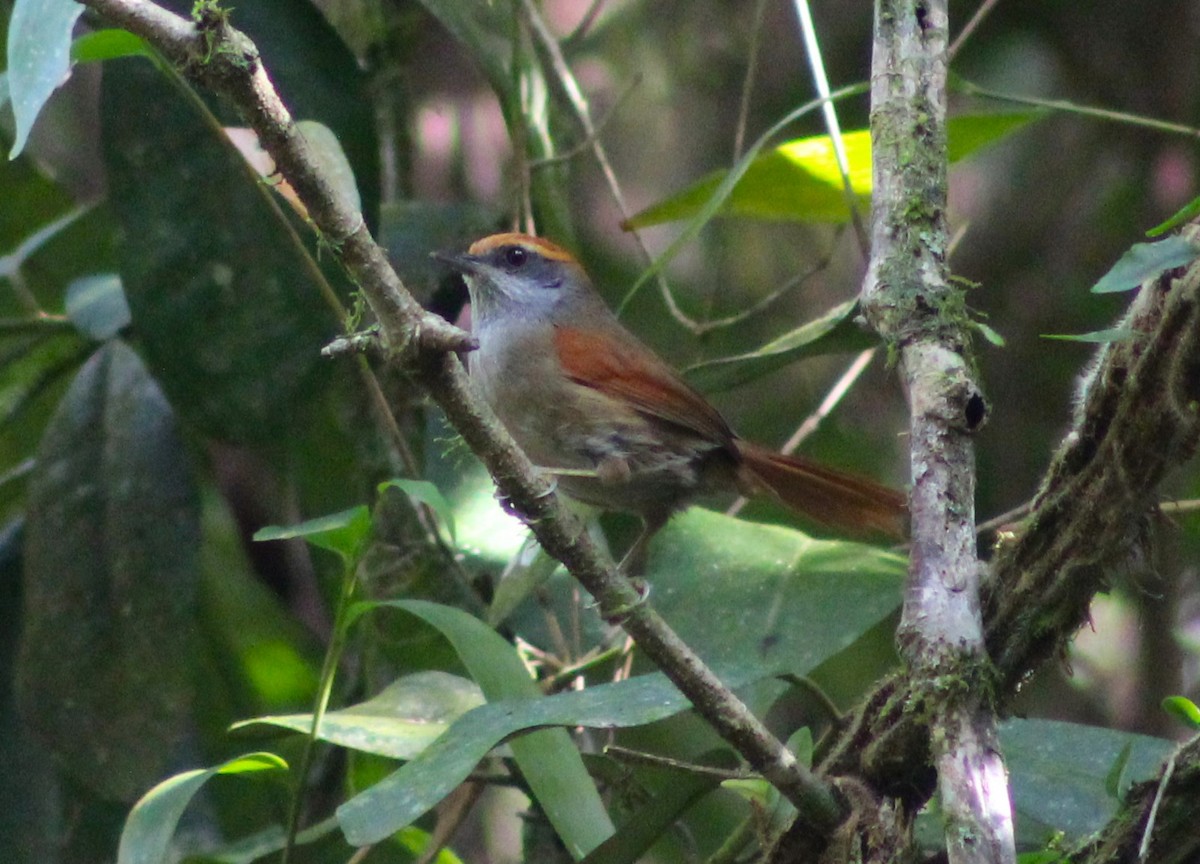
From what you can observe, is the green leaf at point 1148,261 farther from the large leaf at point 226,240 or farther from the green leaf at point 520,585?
the large leaf at point 226,240

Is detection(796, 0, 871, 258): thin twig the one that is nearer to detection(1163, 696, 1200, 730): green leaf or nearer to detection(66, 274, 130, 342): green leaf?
detection(1163, 696, 1200, 730): green leaf

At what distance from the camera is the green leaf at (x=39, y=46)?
69.4 inches

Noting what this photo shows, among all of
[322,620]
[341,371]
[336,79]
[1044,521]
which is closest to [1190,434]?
[1044,521]

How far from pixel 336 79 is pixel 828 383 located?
254cm

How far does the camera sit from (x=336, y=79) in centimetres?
302

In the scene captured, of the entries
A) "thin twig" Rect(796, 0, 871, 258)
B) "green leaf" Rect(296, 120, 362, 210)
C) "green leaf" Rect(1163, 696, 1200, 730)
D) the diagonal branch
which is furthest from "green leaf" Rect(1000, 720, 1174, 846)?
"green leaf" Rect(296, 120, 362, 210)

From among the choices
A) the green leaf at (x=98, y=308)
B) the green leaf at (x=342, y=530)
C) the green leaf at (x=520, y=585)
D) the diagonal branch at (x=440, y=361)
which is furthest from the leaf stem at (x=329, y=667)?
the green leaf at (x=98, y=308)

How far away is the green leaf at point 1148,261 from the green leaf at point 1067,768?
86 cm

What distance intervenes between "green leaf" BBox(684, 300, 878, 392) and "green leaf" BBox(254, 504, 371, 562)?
92 centimetres

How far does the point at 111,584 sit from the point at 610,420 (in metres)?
1.16

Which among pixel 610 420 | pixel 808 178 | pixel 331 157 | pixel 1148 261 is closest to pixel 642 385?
pixel 610 420

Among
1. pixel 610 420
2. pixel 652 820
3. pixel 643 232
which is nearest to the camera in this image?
pixel 652 820

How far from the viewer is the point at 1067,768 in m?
2.14

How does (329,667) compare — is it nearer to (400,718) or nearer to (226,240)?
(400,718)
